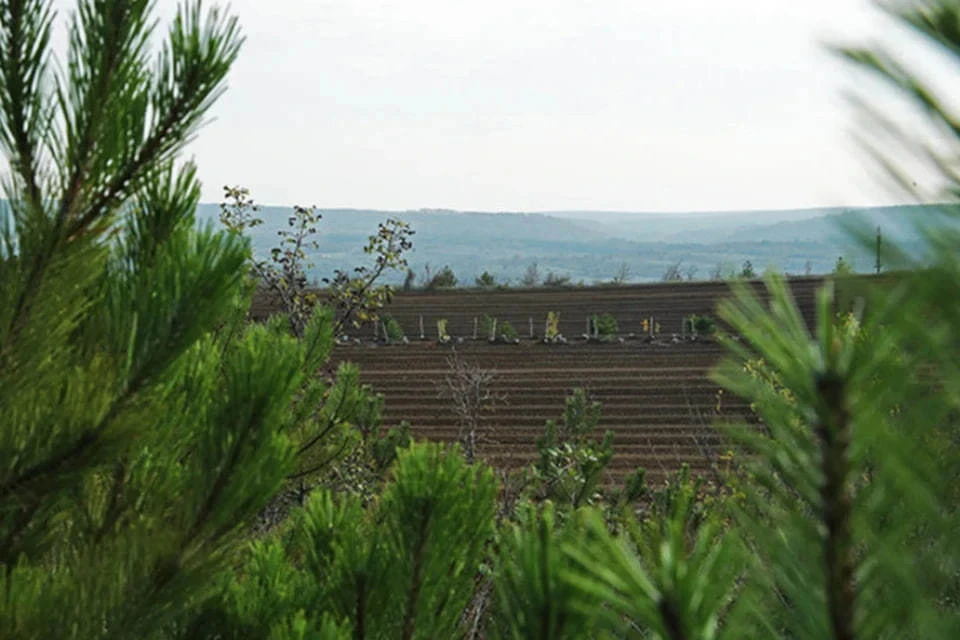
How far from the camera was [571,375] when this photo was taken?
25.8 m

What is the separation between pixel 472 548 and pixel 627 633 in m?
0.88

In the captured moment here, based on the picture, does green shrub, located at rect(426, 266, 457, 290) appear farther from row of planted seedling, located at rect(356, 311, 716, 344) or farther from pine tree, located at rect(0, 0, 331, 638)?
pine tree, located at rect(0, 0, 331, 638)

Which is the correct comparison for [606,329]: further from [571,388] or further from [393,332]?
[571,388]

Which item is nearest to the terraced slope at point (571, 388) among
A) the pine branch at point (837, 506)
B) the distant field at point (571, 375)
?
the distant field at point (571, 375)

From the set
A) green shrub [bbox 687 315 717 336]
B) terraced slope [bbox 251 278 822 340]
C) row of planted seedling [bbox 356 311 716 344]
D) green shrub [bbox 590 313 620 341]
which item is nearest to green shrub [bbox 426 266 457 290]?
terraced slope [bbox 251 278 822 340]

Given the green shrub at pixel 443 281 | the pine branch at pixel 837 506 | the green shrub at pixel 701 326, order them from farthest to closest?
the green shrub at pixel 443 281 → the green shrub at pixel 701 326 → the pine branch at pixel 837 506

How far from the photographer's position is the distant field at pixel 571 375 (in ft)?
62.7

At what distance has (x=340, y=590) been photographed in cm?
174

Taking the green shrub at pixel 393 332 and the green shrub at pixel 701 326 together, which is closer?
the green shrub at pixel 701 326

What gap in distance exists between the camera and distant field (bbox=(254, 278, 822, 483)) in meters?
19.1

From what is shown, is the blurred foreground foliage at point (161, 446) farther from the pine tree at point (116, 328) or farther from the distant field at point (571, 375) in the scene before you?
the distant field at point (571, 375)

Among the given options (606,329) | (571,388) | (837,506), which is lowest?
(571,388)

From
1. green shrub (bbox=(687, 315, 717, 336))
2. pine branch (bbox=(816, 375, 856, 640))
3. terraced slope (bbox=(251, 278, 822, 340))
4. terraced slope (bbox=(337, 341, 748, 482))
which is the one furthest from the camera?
terraced slope (bbox=(251, 278, 822, 340))

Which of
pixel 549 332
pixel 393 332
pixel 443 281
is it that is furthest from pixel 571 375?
pixel 443 281
